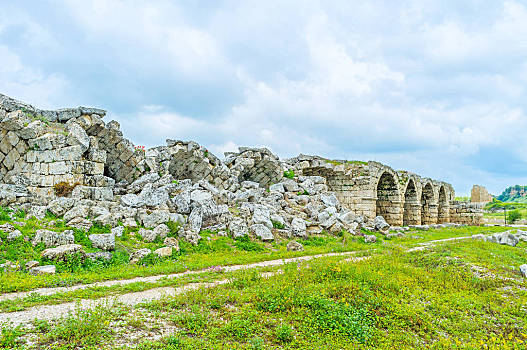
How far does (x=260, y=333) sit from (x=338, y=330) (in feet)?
3.73

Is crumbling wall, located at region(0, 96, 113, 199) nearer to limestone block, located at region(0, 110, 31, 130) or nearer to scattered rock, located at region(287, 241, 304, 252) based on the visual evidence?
limestone block, located at region(0, 110, 31, 130)

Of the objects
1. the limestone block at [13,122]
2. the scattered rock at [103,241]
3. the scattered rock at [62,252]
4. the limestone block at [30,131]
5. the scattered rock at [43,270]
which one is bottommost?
the scattered rock at [43,270]

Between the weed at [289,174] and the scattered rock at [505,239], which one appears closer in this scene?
the scattered rock at [505,239]

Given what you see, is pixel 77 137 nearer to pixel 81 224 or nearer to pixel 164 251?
pixel 81 224

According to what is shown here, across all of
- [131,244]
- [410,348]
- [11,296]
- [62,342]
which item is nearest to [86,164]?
[131,244]

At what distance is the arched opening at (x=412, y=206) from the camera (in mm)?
27672

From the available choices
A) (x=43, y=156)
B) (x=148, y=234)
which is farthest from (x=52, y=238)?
(x=43, y=156)

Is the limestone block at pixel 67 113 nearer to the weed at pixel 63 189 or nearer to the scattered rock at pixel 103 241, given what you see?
the weed at pixel 63 189

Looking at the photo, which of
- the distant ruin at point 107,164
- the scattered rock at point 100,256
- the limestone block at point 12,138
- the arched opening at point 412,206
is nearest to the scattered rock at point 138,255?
the scattered rock at point 100,256

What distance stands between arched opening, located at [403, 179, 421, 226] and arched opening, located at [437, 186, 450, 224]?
890 cm

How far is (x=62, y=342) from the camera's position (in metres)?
A: 3.79

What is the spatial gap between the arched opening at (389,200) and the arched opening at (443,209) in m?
13.8

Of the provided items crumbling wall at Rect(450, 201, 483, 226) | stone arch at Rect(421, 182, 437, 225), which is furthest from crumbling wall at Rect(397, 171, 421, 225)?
crumbling wall at Rect(450, 201, 483, 226)

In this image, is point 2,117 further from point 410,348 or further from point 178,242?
point 410,348
